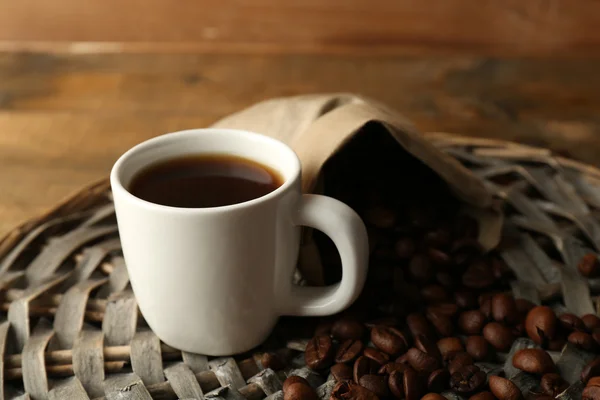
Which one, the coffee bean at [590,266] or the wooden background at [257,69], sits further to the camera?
the wooden background at [257,69]

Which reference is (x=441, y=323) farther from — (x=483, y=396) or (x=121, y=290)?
(x=121, y=290)

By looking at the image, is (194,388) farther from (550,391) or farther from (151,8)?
(151,8)

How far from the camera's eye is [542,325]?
34.9 inches

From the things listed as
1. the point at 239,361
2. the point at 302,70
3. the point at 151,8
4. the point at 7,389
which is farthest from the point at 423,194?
the point at 151,8

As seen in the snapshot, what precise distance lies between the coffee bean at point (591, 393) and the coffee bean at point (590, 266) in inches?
10.0

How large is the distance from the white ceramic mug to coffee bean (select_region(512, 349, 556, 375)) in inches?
8.1

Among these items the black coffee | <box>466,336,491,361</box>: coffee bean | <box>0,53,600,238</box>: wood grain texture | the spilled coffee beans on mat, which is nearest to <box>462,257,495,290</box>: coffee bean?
the spilled coffee beans on mat

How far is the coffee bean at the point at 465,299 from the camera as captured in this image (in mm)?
957

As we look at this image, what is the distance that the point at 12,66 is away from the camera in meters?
1.91

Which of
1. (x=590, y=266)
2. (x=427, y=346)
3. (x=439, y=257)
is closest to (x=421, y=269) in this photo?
(x=439, y=257)

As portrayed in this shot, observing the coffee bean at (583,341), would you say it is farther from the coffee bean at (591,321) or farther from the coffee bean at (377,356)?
the coffee bean at (377,356)

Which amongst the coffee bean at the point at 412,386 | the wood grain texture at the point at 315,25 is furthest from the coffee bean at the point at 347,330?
the wood grain texture at the point at 315,25

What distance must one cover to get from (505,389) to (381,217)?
0.30 metres

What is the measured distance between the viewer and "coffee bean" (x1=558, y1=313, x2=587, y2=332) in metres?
0.89
